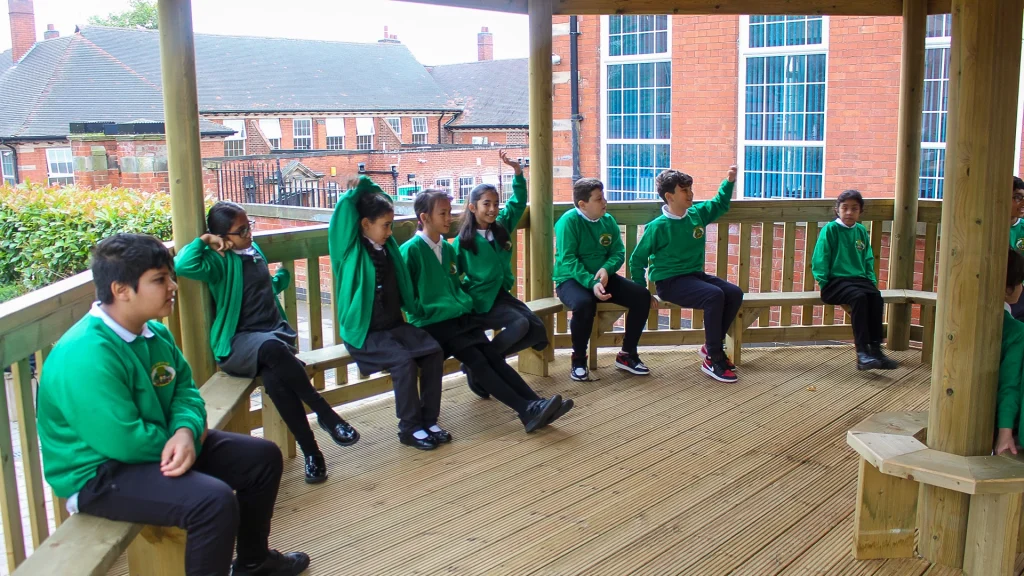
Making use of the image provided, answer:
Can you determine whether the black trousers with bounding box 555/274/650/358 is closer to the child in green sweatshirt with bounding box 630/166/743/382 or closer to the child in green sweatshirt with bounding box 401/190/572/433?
the child in green sweatshirt with bounding box 630/166/743/382

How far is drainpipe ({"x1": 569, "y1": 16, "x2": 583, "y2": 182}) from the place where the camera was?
11445 mm

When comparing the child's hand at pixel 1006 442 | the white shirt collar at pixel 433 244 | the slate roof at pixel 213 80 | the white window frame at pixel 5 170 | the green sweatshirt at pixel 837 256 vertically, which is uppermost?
the slate roof at pixel 213 80

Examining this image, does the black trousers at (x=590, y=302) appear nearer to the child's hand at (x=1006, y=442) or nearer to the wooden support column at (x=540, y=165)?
the wooden support column at (x=540, y=165)

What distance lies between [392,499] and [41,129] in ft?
71.6

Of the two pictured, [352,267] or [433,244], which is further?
[433,244]

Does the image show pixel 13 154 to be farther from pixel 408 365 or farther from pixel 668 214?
pixel 408 365

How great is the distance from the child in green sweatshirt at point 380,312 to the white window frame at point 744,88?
6823 millimetres

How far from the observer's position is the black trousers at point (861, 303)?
16.7 ft

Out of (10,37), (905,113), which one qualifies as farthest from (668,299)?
(10,37)

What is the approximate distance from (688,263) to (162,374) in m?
3.40

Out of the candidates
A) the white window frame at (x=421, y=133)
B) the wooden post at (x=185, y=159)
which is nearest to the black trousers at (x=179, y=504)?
the wooden post at (x=185, y=159)

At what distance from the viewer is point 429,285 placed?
414cm

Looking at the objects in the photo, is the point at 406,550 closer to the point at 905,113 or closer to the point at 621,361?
the point at 621,361

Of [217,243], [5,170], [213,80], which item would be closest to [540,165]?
[217,243]
